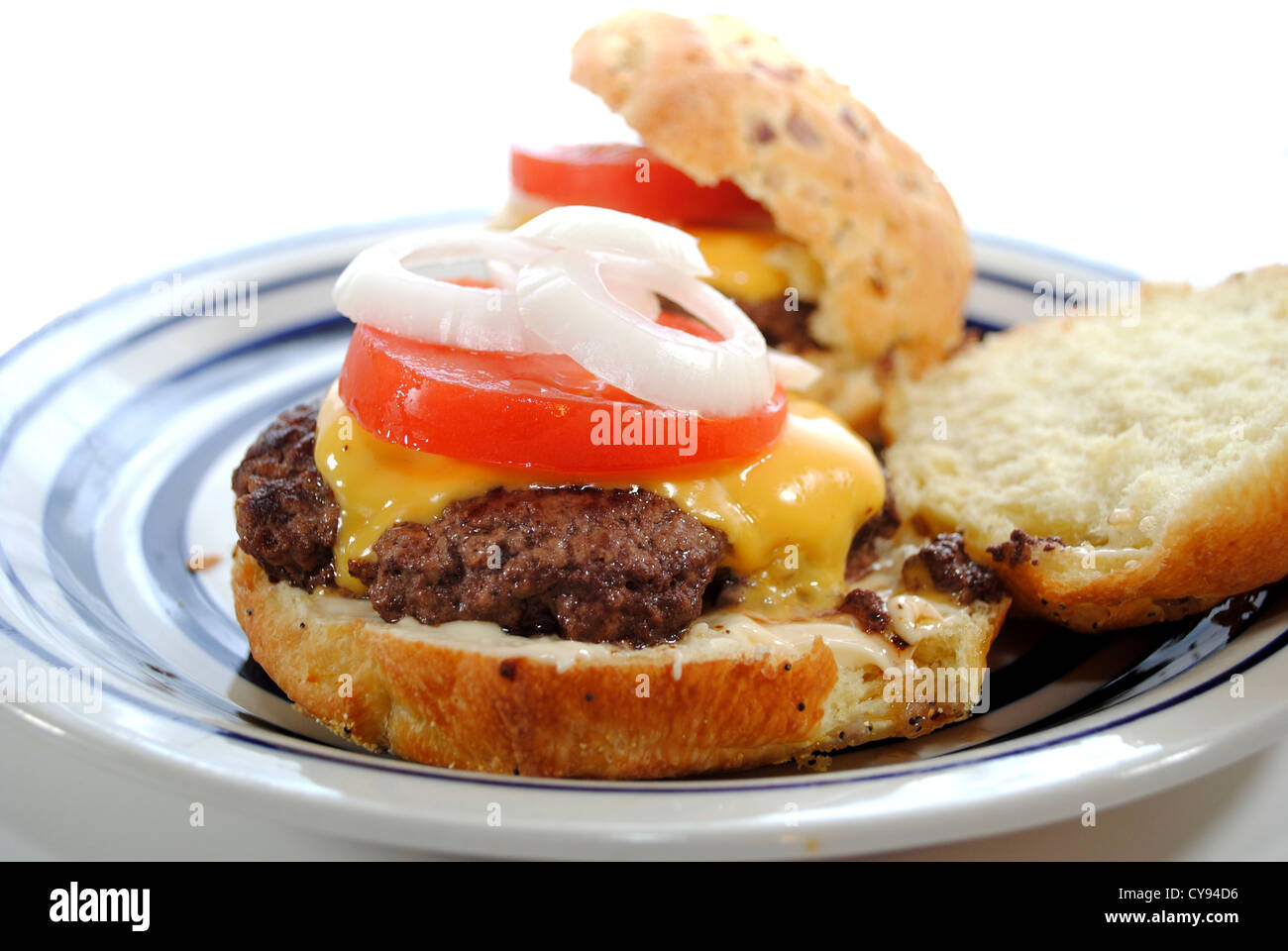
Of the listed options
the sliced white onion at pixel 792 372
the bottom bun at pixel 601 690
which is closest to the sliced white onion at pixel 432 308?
the bottom bun at pixel 601 690

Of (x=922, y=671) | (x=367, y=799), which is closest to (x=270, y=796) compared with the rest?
(x=367, y=799)

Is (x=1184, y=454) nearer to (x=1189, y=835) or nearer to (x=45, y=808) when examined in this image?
(x=1189, y=835)

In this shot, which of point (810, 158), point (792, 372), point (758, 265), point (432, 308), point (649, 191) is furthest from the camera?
point (649, 191)

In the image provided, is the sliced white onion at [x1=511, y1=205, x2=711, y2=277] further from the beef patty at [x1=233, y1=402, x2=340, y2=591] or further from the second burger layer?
the beef patty at [x1=233, y1=402, x2=340, y2=591]

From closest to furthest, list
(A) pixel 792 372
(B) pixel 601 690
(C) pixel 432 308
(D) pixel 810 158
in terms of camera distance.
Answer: (B) pixel 601 690, (C) pixel 432 308, (A) pixel 792 372, (D) pixel 810 158

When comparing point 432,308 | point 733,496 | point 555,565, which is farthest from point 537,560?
point 432,308

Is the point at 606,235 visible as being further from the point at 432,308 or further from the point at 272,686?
the point at 272,686

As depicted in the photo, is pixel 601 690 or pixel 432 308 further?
pixel 432 308

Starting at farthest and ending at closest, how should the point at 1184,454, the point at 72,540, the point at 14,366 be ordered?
the point at 14,366 < the point at 72,540 < the point at 1184,454
